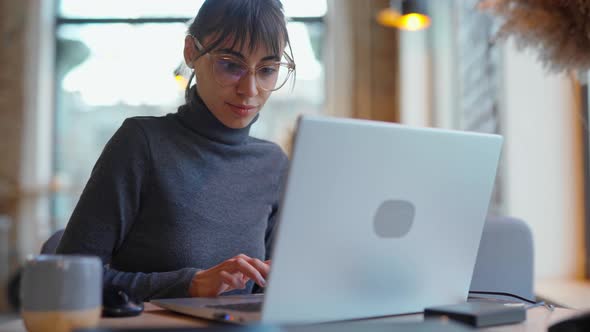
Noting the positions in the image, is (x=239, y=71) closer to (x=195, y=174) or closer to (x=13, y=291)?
(x=195, y=174)

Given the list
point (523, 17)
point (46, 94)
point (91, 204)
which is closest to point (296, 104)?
point (46, 94)

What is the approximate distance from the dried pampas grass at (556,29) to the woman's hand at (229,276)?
2.66 ft

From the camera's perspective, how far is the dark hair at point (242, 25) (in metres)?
1.29

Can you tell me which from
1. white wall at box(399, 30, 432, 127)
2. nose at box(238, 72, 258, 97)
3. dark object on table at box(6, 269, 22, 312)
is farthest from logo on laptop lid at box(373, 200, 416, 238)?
dark object on table at box(6, 269, 22, 312)

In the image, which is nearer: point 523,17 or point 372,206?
point 372,206

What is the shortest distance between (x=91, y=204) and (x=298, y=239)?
53cm

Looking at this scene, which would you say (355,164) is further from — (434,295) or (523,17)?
(523,17)

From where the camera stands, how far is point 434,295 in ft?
3.24

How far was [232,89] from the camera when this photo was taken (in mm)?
1301

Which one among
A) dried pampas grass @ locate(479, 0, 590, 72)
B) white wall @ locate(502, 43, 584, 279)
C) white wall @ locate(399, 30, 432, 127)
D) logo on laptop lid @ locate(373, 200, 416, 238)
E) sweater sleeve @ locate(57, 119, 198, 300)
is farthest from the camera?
white wall @ locate(399, 30, 432, 127)

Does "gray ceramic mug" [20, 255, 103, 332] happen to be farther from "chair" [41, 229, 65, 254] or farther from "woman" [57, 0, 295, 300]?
"chair" [41, 229, 65, 254]

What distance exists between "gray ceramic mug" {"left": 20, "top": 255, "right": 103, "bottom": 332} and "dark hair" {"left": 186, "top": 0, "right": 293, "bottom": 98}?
0.62 meters

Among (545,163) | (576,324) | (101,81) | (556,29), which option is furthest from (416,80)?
(576,324)

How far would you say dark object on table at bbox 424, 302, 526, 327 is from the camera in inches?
35.4
